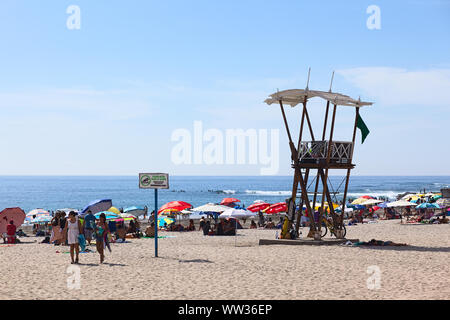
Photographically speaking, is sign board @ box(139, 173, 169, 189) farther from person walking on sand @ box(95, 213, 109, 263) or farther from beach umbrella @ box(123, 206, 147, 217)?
beach umbrella @ box(123, 206, 147, 217)

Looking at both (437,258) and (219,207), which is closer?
(437,258)

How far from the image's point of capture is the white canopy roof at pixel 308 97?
21484mm

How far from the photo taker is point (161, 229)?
33875 mm

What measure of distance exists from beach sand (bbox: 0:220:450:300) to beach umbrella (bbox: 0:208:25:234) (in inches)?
165

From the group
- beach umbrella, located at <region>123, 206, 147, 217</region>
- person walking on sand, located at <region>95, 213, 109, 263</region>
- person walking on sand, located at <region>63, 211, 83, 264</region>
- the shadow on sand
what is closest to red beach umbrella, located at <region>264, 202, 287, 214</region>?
the shadow on sand

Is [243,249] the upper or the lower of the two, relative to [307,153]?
lower

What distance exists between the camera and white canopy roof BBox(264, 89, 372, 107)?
21.5 m

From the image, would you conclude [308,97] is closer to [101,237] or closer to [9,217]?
[101,237]

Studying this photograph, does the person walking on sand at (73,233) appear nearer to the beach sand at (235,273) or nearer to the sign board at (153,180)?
the beach sand at (235,273)

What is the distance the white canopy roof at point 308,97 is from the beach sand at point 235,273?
18.0ft

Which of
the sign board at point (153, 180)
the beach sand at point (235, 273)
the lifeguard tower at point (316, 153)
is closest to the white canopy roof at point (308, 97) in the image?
Result: the lifeguard tower at point (316, 153)
